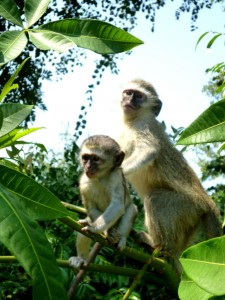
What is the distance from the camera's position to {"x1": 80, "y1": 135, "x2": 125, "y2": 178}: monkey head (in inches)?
143

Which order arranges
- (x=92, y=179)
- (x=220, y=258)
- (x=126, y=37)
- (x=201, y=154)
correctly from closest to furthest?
(x=220, y=258), (x=126, y=37), (x=92, y=179), (x=201, y=154)

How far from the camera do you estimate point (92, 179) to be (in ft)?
11.9

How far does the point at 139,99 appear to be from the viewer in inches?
222

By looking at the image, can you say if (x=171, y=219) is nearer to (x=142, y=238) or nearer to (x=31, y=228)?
(x=142, y=238)

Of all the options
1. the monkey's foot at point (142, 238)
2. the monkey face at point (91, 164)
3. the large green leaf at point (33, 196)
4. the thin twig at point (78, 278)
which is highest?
the monkey face at point (91, 164)

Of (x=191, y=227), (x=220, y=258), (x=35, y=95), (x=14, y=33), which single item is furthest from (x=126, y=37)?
(x=35, y=95)

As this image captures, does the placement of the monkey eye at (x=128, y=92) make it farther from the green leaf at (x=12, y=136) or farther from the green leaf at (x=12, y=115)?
the green leaf at (x=12, y=115)

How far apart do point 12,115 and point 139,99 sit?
3680 mm

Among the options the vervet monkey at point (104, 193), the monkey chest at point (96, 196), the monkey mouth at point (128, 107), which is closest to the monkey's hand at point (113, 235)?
the vervet monkey at point (104, 193)

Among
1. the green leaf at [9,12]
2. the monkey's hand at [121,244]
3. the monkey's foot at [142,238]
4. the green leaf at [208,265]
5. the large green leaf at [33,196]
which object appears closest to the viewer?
the green leaf at [208,265]

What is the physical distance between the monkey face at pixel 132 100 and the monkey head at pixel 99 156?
1695mm

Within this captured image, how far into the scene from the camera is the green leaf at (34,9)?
1.82m

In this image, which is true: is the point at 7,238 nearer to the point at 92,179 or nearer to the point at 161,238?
the point at 92,179

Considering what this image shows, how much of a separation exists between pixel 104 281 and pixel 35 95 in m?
8.74
